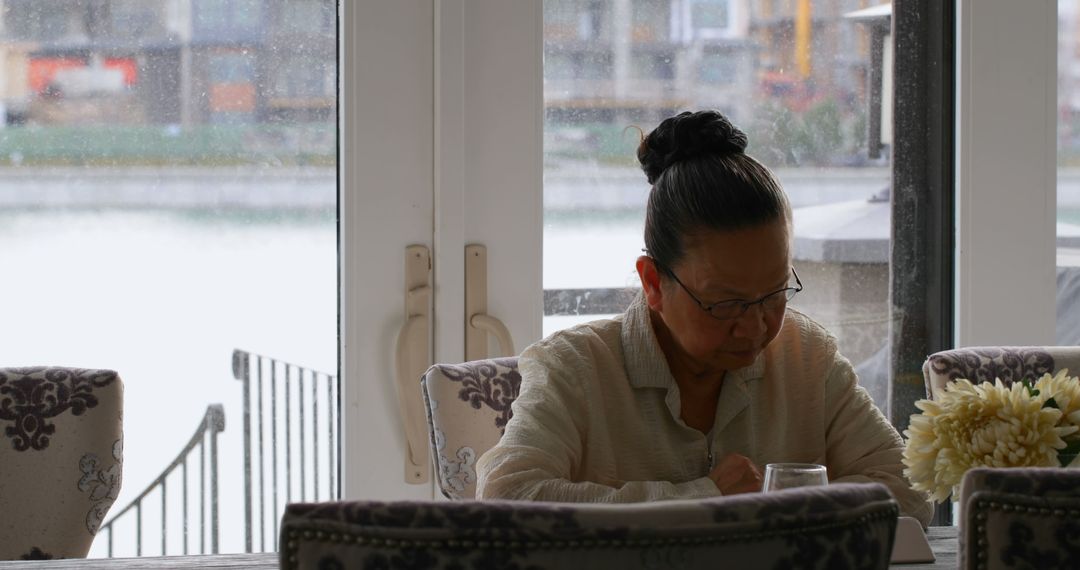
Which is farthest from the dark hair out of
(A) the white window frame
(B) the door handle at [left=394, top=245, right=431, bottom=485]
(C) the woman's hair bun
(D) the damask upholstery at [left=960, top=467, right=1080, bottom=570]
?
(A) the white window frame

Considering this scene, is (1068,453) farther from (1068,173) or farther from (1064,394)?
(1068,173)

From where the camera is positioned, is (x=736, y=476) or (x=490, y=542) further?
(x=736, y=476)

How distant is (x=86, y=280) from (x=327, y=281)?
501 mm

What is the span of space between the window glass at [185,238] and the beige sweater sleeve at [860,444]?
1188mm

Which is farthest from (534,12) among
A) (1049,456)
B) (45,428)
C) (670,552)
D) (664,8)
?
(670,552)

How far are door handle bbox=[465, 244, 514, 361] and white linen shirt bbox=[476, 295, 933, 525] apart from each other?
775 mm

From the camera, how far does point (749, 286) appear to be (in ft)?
5.26

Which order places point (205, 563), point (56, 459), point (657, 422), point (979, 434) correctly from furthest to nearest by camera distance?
point (56, 459)
point (657, 422)
point (205, 563)
point (979, 434)

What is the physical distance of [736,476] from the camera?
5.15ft

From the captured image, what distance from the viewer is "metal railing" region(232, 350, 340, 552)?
8.52 ft

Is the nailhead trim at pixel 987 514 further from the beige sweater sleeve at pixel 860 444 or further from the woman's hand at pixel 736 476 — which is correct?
the beige sweater sleeve at pixel 860 444

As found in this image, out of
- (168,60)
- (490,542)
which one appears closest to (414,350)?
(168,60)

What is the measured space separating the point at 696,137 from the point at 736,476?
0.48 metres

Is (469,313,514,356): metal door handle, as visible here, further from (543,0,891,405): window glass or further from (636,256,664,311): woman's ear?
(636,256,664,311): woman's ear
